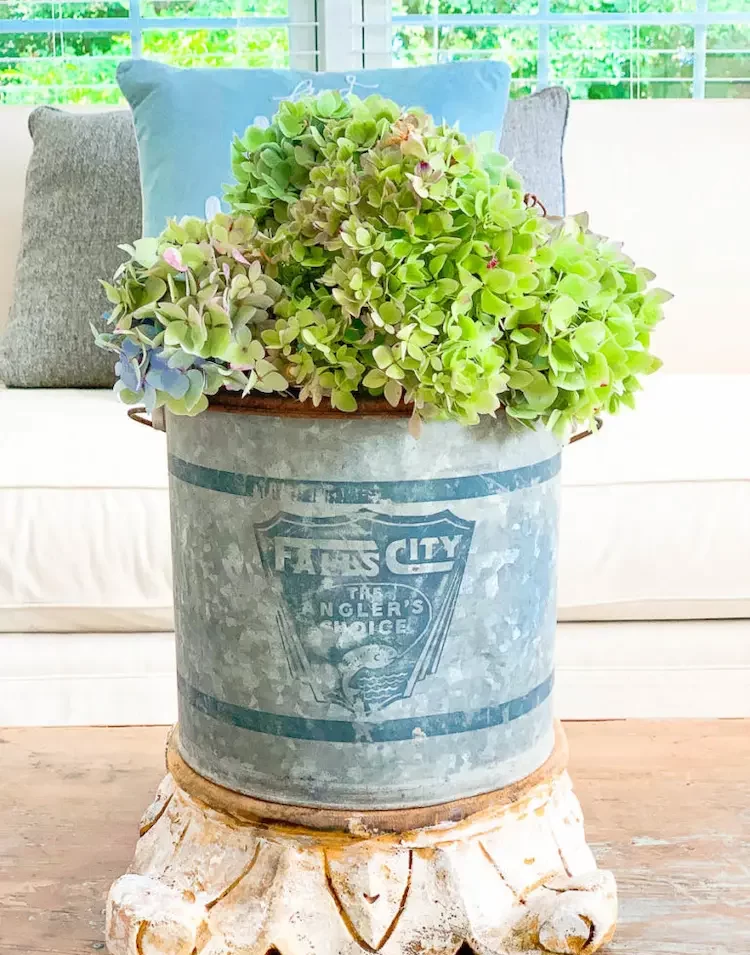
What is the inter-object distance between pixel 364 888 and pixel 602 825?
0.25m

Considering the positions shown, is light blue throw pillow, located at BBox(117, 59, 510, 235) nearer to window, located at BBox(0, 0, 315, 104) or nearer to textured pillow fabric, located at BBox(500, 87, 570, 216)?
textured pillow fabric, located at BBox(500, 87, 570, 216)

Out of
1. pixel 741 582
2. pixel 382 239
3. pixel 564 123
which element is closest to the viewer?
pixel 382 239

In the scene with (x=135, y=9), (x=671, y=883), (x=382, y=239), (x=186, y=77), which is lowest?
(x=671, y=883)

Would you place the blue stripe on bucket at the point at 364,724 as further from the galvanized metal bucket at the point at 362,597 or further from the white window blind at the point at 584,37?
the white window blind at the point at 584,37

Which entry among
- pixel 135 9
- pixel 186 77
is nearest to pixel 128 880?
pixel 186 77

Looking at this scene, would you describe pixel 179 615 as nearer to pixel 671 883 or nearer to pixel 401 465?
pixel 401 465

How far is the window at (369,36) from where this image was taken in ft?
8.06

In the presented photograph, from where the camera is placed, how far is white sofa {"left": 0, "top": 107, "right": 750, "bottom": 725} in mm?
1329

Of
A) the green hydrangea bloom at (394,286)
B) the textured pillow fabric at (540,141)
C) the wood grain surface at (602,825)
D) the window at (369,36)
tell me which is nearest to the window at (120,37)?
the window at (369,36)

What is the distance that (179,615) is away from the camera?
0.80 m

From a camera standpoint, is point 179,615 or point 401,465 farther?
point 179,615

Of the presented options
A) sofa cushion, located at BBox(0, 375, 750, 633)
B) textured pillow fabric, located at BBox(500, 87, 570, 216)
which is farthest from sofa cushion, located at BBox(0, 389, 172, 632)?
textured pillow fabric, located at BBox(500, 87, 570, 216)

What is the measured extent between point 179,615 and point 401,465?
21cm

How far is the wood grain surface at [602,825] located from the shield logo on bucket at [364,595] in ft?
0.74
